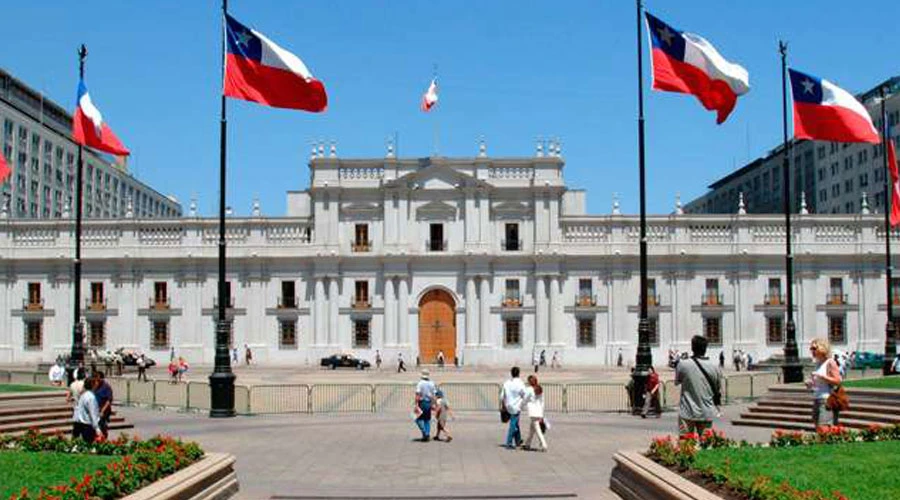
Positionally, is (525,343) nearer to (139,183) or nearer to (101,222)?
(101,222)

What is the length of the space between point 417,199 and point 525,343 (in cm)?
1178

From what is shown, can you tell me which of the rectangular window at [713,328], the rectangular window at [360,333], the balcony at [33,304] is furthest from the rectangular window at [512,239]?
the balcony at [33,304]

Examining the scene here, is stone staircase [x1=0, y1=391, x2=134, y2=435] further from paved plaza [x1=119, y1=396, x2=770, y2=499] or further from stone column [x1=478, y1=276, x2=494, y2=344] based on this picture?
stone column [x1=478, y1=276, x2=494, y2=344]

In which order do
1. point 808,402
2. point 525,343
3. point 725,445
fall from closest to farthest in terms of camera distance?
point 725,445, point 808,402, point 525,343

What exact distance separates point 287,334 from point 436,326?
32.1 feet

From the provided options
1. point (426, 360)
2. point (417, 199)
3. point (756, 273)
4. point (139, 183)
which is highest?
point (139, 183)

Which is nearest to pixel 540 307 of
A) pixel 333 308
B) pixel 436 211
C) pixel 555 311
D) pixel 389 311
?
pixel 555 311

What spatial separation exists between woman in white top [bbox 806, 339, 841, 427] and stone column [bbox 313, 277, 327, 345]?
53293mm

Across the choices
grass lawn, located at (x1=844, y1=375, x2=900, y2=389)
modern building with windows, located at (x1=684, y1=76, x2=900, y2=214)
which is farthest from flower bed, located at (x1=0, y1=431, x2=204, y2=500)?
modern building with windows, located at (x1=684, y1=76, x2=900, y2=214)

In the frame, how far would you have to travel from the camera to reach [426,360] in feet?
220

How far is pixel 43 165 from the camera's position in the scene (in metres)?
95.1

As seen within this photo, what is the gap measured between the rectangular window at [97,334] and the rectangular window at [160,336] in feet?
10.5

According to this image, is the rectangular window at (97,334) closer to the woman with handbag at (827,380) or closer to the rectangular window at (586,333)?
the rectangular window at (586,333)

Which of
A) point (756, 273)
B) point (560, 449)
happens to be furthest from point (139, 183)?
point (560, 449)
